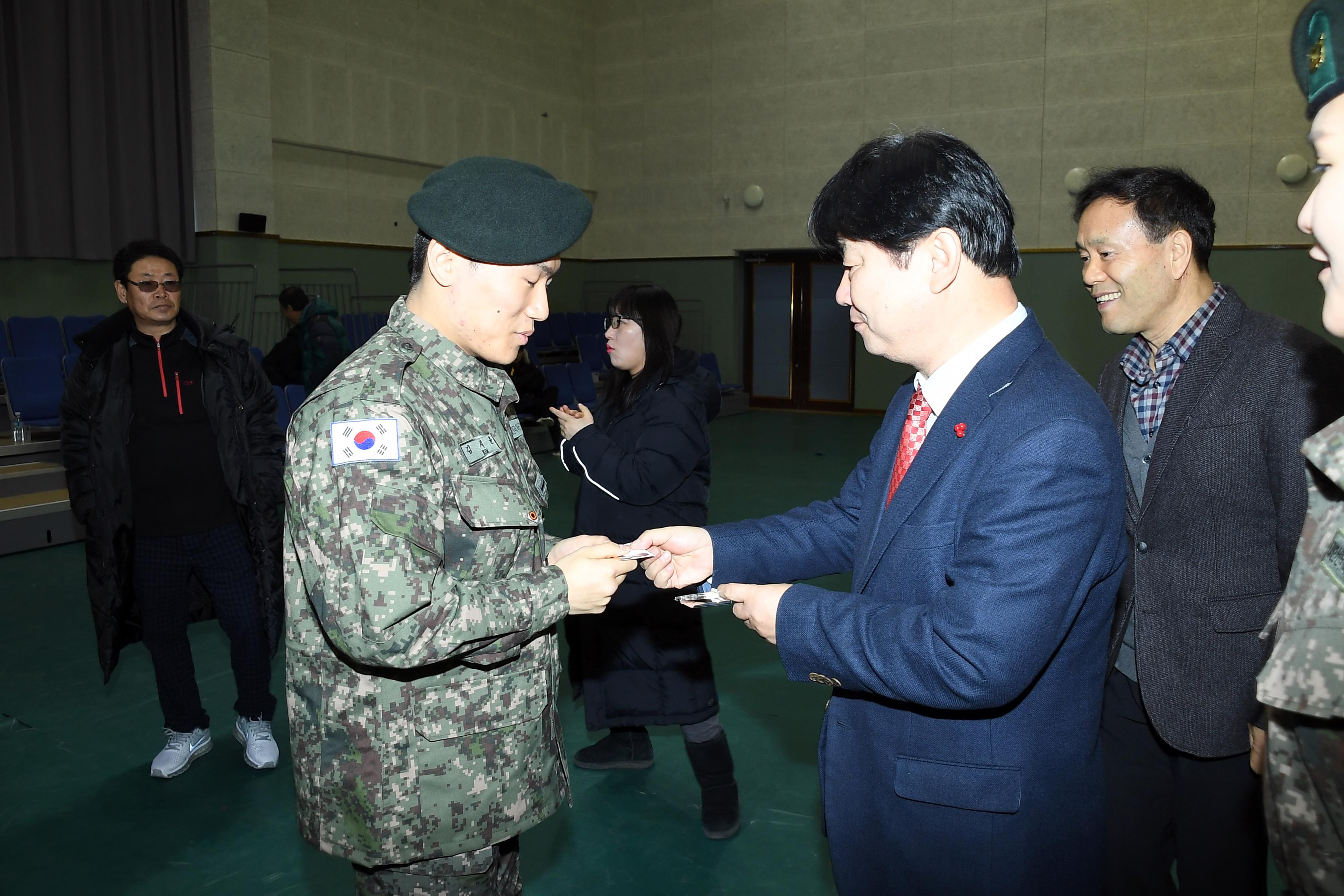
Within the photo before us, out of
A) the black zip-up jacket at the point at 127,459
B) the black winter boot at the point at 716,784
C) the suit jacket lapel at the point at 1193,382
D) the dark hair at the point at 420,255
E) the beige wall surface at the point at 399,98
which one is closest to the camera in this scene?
the dark hair at the point at 420,255

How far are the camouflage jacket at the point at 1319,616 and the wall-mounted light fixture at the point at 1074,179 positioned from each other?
11098 mm

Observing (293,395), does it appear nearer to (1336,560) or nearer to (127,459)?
(127,459)

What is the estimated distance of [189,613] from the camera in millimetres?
3230

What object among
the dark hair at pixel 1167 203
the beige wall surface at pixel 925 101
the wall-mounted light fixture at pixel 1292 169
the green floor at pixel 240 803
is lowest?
the green floor at pixel 240 803

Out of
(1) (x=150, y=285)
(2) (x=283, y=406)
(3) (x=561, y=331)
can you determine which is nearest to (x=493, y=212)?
(1) (x=150, y=285)

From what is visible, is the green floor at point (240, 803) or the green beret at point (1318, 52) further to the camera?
the green floor at point (240, 803)

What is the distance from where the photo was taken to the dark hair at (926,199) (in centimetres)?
125

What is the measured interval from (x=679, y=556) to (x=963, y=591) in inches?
28.6

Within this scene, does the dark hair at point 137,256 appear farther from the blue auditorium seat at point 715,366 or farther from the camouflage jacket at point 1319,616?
the blue auditorium seat at point 715,366

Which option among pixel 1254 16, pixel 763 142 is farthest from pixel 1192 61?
pixel 763 142

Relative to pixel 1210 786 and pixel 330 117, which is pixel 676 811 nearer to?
pixel 1210 786

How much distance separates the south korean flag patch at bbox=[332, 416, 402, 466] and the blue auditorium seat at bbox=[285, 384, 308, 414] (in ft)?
20.8

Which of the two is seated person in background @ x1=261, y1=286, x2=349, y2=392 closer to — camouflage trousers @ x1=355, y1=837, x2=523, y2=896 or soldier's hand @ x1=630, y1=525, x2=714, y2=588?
soldier's hand @ x1=630, y1=525, x2=714, y2=588

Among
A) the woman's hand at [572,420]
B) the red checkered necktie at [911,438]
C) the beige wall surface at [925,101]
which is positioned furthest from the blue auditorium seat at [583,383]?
the red checkered necktie at [911,438]
